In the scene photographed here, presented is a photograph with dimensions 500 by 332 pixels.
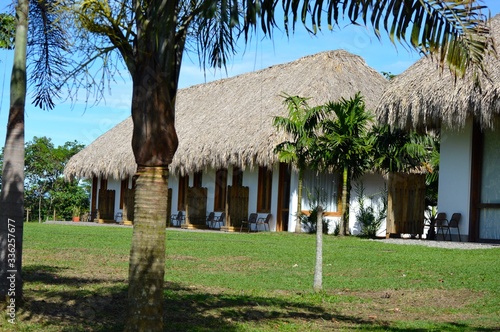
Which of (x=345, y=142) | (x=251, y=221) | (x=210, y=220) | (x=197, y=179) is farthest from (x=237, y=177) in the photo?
(x=345, y=142)

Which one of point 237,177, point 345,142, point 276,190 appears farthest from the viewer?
point 237,177

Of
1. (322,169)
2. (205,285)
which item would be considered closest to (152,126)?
(205,285)

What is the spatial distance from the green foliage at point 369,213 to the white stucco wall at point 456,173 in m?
3.09

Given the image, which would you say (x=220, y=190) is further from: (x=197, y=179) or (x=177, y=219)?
(x=177, y=219)

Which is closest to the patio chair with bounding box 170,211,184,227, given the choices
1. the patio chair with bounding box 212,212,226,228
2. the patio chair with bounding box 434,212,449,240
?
the patio chair with bounding box 212,212,226,228

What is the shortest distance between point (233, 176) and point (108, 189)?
9612 millimetres

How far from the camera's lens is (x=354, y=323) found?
630 cm

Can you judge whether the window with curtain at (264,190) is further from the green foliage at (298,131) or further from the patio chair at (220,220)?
the green foliage at (298,131)

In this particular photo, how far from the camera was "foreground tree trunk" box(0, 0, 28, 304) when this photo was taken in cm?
609

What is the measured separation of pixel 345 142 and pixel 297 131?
55.7 inches

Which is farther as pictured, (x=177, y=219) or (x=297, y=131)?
(x=177, y=219)

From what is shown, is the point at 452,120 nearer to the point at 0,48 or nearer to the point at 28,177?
the point at 0,48

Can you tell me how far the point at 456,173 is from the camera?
1542 centimetres

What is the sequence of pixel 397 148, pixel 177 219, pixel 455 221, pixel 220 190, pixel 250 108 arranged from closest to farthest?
pixel 455 221, pixel 397 148, pixel 250 108, pixel 220 190, pixel 177 219
